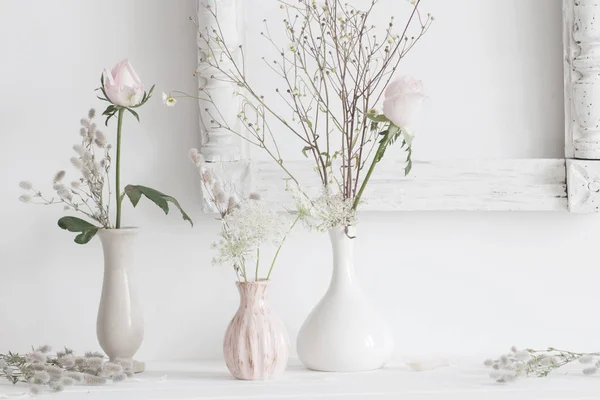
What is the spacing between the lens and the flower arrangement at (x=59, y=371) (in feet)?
3.41

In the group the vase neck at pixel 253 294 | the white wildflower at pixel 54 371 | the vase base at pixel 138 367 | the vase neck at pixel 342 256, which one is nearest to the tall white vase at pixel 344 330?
the vase neck at pixel 342 256

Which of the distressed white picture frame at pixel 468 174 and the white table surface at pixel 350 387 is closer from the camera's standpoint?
the white table surface at pixel 350 387

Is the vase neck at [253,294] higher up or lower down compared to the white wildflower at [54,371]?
higher up

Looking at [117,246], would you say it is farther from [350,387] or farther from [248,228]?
[350,387]

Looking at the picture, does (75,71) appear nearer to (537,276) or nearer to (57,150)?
(57,150)

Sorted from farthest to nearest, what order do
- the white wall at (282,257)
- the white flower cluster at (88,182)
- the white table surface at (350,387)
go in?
the white wall at (282,257)
the white flower cluster at (88,182)
the white table surface at (350,387)

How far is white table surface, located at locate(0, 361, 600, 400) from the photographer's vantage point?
1007 mm

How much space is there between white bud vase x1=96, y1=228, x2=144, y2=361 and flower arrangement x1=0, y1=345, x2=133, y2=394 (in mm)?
38

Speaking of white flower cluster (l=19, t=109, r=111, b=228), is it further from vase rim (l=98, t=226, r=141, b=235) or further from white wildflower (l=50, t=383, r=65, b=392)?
white wildflower (l=50, t=383, r=65, b=392)

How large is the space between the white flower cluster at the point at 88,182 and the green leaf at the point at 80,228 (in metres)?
0.02

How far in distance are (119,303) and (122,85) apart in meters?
0.33

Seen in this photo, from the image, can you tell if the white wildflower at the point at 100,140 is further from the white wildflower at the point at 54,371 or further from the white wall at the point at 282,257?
the white wildflower at the point at 54,371

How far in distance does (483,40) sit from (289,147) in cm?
39

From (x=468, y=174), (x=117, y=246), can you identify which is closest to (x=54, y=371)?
(x=117, y=246)
